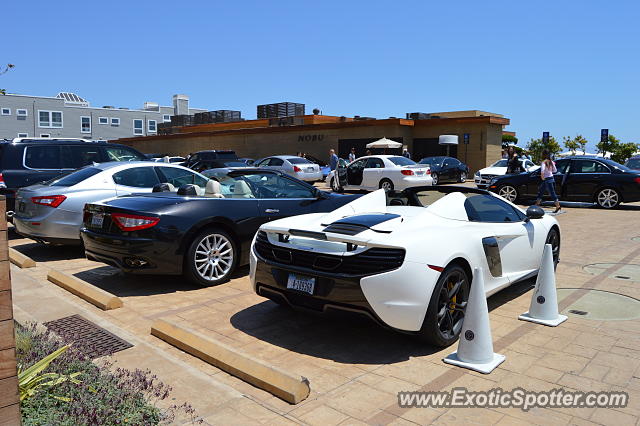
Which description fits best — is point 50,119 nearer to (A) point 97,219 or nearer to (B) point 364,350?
(A) point 97,219

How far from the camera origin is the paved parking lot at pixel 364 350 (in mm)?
3520

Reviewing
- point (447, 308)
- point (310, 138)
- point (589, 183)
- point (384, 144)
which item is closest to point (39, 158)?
point (447, 308)

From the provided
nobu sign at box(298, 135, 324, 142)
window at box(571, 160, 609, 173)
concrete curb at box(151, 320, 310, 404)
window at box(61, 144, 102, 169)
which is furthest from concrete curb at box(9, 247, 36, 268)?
nobu sign at box(298, 135, 324, 142)

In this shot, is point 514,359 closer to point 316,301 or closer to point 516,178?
point 316,301

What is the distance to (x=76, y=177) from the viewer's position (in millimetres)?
8727

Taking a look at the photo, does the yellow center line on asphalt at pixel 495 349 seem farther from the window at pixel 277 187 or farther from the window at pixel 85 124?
the window at pixel 85 124

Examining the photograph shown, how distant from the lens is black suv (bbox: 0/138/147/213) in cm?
1007

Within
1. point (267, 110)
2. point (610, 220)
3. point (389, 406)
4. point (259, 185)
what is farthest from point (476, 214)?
point (267, 110)

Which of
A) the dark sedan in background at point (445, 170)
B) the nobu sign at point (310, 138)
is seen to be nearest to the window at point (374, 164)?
the dark sedan in background at point (445, 170)

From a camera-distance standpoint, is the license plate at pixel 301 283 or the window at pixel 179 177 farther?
the window at pixel 179 177

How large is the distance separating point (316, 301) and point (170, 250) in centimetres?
251

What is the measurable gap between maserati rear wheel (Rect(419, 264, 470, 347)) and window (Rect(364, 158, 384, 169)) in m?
16.1

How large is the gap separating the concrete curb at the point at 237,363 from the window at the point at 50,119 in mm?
68894

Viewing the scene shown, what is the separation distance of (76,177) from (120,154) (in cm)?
321
